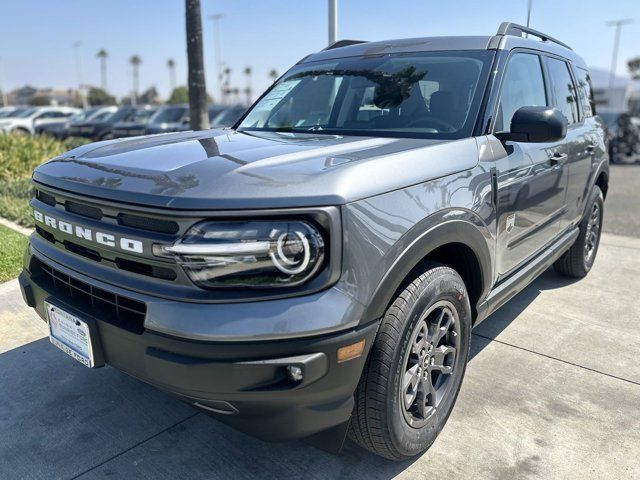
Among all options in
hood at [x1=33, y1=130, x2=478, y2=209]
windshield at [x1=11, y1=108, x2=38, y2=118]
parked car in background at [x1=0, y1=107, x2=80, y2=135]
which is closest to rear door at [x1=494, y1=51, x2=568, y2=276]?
hood at [x1=33, y1=130, x2=478, y2=209]

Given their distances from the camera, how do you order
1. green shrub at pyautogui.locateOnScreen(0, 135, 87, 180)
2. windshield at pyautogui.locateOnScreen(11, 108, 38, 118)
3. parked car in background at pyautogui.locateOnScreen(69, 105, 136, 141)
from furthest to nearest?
windshield at pyautogui.locateOnScreen(11, 108, 38, 118)
parked car in background at pyautogui.locateOnScreen(69, 105, 136, 141)
green shrub at pyautogui.locateOnScreen(0, 135, 87, 180)

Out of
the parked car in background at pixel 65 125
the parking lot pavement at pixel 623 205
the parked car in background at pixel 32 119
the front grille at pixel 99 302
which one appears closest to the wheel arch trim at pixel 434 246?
the front grille at pixel 99 302

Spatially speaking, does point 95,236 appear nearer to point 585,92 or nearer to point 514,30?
point 514,30

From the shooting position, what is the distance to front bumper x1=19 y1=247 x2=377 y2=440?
1.77 metres

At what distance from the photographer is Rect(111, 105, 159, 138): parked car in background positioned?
1480 centimetres

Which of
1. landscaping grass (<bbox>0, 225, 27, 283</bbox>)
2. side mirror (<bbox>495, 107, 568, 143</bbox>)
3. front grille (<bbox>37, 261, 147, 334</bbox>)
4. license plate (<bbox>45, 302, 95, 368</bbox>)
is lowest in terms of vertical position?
landscaping grass (<bbox>0, 225, 27, 283</bbox>)

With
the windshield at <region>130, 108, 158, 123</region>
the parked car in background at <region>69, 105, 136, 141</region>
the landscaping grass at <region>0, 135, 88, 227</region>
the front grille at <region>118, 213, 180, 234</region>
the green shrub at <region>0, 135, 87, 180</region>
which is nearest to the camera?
the front grille at <region>118, 213, 180, 234</region>

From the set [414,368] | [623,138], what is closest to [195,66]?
[414,368]

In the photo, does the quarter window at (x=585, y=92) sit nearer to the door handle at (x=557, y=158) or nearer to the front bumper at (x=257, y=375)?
the door handle at (x=557, y=158)

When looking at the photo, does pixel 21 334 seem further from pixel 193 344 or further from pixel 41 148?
pixel 41 148

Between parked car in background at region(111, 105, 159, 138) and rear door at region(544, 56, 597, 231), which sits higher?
rear door at region(544, 56, 597, 231)

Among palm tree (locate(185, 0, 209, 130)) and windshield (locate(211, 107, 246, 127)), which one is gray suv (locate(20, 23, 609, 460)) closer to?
palm tree (locate(185, 0, 209, 130))

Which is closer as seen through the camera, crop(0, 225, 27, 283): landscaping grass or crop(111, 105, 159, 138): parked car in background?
crop(0, 225, 27, 283): landscaping grass

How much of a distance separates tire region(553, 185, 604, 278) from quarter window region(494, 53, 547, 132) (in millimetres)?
1401
